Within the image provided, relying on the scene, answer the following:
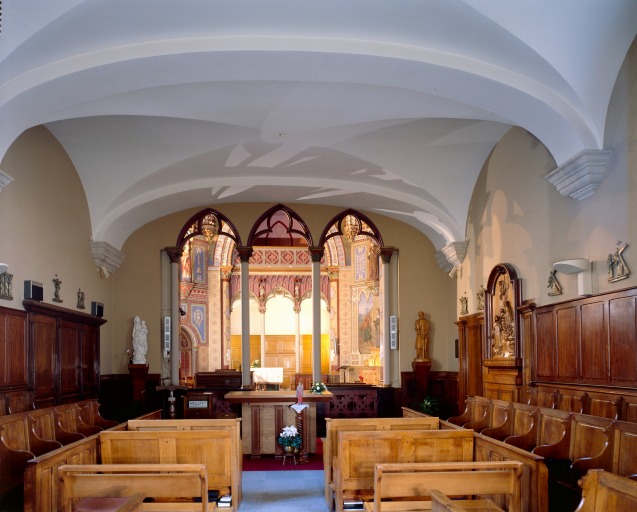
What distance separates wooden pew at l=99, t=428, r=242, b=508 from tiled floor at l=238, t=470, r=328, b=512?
938 mm

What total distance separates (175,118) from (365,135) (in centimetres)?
286

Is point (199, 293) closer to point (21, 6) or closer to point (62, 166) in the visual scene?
point (62, 166)

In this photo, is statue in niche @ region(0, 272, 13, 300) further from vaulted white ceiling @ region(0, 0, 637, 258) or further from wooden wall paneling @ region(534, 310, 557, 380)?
wooden wall paneling @ region(534, 310, 557, 380)

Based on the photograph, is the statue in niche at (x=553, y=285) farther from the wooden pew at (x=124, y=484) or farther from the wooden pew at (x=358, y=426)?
the wooden pew at (x=124, y=484)

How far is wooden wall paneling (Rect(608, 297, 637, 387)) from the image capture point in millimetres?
6578

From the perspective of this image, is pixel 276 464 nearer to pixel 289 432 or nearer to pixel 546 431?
pixel 289 432

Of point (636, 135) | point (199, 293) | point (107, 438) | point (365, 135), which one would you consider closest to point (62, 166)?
point (365, 135)

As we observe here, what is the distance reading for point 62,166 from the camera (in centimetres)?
1063

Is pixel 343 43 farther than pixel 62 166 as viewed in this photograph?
No

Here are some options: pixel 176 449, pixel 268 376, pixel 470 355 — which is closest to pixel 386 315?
pixel 470 355

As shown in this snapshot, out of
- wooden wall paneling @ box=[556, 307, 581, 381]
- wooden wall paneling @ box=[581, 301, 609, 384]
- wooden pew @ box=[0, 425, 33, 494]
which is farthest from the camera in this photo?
wooden wall paneling @ box=[556, 307, 581, 381]

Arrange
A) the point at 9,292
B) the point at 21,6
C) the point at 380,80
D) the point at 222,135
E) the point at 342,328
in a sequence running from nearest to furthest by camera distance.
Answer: the point at 21,6, the point at 380,80, the point at 9,292, the point at 222,135, the point at 342,328

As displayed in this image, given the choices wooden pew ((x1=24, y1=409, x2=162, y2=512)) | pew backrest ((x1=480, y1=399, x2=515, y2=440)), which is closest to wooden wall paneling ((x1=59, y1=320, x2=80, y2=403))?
wooden pew ((x1=24, y1=409, x2=162, y2=512))

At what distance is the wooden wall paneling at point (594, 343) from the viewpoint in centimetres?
718
